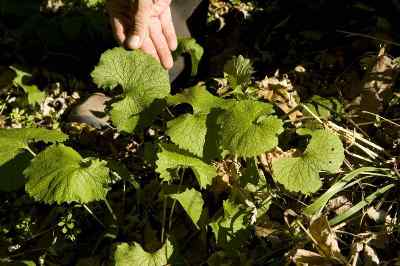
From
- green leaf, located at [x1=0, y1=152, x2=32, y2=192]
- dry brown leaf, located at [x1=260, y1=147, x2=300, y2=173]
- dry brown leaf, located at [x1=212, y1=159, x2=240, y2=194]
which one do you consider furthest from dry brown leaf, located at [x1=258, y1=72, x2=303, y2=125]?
green leaf, located at [x1=0, y1=152, x2=32, y2=192]

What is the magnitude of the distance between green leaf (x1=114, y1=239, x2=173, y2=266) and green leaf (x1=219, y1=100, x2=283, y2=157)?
1.24ft

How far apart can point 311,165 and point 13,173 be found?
86cm

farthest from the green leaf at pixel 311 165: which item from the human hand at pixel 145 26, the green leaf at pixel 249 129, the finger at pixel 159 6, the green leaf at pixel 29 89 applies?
the green leaf at pixel 29 89

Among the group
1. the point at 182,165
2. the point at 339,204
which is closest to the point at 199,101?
the point at 182,165

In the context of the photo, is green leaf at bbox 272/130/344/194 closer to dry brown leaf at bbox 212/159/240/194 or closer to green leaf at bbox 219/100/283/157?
green leaf at bbox 219/100/283/157

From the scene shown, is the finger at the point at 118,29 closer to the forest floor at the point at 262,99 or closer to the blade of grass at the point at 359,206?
the forest floor at the point at 262,99

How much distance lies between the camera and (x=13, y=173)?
152cm

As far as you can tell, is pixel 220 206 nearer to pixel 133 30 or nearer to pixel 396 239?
pixel 396 239

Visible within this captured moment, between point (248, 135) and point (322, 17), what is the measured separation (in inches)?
50.8

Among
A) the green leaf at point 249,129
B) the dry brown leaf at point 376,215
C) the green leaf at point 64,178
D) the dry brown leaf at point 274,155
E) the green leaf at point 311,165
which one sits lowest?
the dry brown leaf at point 376,215

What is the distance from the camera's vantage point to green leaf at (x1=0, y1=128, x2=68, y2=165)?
4.91ft

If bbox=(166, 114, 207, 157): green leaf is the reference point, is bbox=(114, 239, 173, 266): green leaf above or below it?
below

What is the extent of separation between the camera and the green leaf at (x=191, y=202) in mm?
1503

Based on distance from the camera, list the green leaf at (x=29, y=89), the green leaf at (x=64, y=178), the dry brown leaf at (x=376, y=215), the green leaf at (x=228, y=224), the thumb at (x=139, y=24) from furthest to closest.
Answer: the green leaf at (x=29, y=89)
the thumb at (x=139, y=24)
the dry brown leaf at (x=376, y=215)
the green leaf at (x=228, y=224)
the green leaf at (x=64, y=178)
